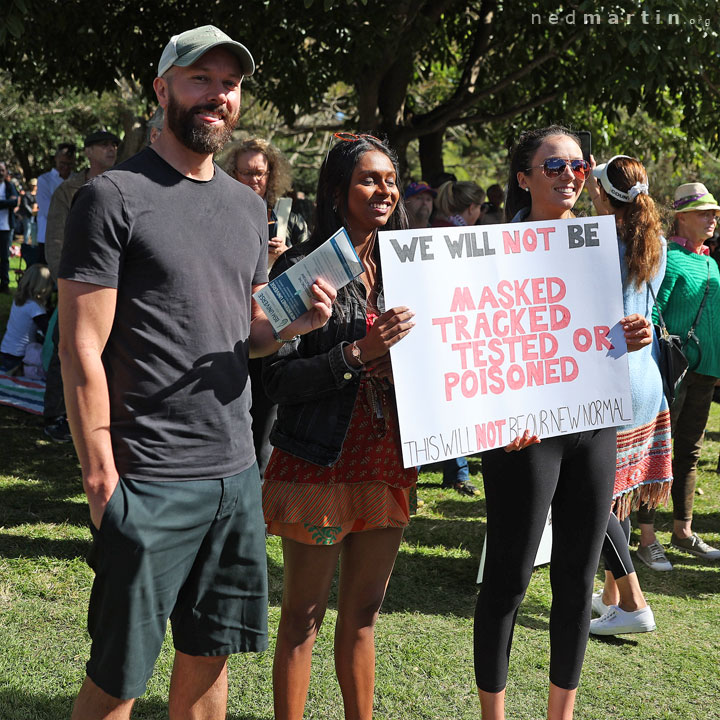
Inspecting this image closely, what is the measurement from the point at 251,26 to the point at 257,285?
20.3ft

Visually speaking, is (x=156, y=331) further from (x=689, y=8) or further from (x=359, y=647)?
(x=689, y=8)

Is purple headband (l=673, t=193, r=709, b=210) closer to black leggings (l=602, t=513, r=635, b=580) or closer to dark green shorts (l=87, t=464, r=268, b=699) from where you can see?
black leggings (l=602, t=513, r=635, b=580)

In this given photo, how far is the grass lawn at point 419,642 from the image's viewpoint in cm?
321

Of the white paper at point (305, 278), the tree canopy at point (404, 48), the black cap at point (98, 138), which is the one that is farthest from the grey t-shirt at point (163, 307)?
the black cap at point (98, 138)

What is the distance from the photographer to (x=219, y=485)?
2209 millimetres

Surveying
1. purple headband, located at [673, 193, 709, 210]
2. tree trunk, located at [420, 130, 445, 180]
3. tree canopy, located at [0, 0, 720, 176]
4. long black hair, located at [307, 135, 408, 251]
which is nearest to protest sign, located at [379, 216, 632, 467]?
long black hair, located at [307, 135, 408, 251]

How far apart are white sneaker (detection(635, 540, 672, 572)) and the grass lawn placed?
0.06 meters

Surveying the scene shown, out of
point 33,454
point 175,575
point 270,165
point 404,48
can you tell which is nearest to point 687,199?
point 270,165

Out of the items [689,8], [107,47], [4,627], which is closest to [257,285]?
[4,627]

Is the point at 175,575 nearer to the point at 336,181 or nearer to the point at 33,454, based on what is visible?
the point at 336,181

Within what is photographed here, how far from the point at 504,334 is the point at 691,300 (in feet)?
8.52

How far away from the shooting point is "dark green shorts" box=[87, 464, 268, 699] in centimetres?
209

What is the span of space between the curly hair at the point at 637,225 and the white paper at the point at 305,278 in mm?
1228

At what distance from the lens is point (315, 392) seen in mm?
2564
